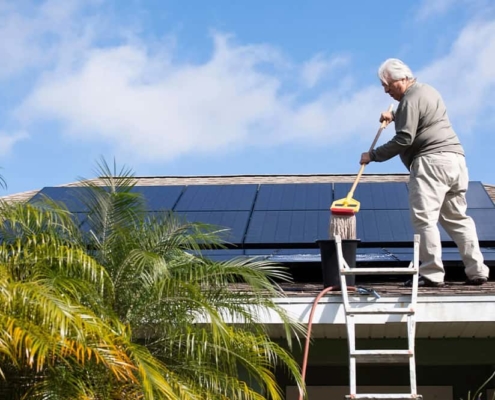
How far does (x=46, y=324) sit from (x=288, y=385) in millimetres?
6752

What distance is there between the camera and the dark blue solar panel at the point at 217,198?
1087 centimetres

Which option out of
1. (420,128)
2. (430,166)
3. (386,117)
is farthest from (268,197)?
(430,166)

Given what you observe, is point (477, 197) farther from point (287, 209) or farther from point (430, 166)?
point (430, 166)

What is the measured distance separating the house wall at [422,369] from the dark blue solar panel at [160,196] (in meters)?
2.59

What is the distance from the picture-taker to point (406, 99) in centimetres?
806

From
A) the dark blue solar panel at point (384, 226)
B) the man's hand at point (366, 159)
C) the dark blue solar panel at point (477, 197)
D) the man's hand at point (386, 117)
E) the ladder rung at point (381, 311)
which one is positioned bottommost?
the ladder rung at point (381, 311)

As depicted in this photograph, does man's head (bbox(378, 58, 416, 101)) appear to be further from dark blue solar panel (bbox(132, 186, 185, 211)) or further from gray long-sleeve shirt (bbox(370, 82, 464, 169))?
dark blue solar panel (bbox(132, 186, 185, 211))

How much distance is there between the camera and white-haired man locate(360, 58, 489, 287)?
793 centimetres

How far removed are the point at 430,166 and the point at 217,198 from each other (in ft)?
12.7

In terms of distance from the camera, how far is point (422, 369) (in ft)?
38.3

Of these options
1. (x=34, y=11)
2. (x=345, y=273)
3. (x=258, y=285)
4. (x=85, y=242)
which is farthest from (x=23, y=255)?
(x=34, y=11)

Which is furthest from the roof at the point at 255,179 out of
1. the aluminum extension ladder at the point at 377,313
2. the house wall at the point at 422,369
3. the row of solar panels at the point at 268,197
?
the aluminum extension ladder at the point at 377,313

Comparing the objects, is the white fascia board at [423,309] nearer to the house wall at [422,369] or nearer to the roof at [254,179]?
the house wall at [422,369]

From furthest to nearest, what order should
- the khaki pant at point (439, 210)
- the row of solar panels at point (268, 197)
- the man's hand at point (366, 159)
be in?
the row of solar panels at point (268, 197) < the man's hand at point (366, 159) < the khaki pant at point (439, 210)
